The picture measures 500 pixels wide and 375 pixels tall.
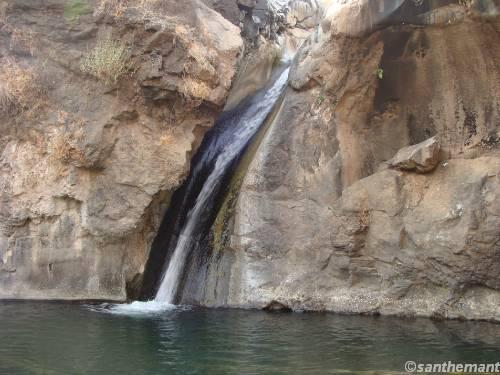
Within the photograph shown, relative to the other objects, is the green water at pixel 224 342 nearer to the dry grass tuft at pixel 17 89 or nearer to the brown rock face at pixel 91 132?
the brown rock face at pixel 91 132

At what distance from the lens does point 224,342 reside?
808cm

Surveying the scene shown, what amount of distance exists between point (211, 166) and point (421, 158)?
211 inches

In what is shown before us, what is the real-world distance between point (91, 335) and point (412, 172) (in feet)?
21.6

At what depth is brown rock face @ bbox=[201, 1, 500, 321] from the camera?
33.2ft

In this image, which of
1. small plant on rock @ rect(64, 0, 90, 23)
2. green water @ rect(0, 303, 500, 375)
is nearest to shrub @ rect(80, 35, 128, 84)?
small plant on rock @ rect(64, 0, 90, 23)

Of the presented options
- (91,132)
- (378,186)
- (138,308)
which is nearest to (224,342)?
(138,308)

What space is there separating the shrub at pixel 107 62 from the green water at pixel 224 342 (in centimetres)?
496

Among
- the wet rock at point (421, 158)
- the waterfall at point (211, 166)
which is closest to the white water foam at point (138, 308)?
the waterfall at point (211, 166)

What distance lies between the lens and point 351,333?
8.75m

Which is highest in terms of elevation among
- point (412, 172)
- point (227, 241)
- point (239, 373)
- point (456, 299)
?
point (412, 172)

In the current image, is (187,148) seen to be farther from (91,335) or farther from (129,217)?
(91,335)

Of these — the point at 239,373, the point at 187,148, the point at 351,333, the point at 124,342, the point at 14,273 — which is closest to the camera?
the point at 239,373

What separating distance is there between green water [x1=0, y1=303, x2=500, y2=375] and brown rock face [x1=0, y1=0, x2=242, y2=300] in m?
1.56

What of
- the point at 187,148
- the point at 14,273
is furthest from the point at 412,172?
the point at 14,273
